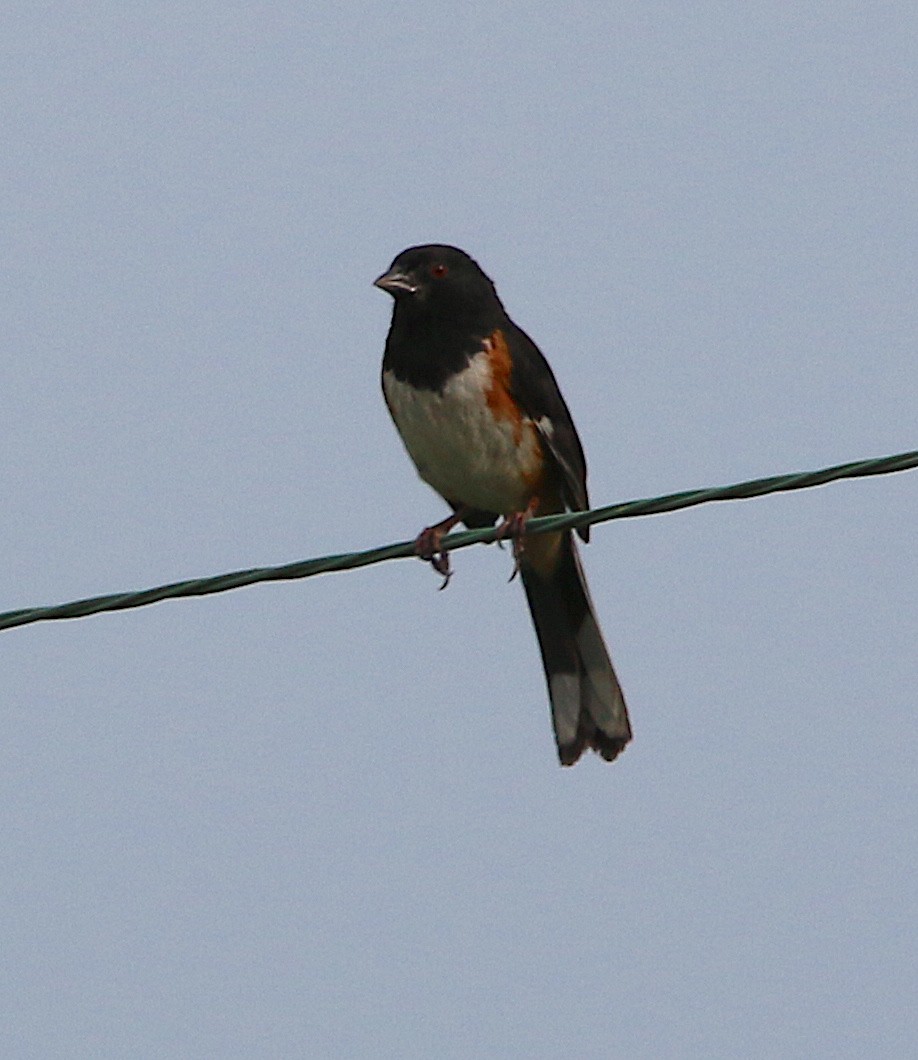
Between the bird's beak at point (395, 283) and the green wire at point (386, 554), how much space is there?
8.00ft

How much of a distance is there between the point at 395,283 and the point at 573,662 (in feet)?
4.90

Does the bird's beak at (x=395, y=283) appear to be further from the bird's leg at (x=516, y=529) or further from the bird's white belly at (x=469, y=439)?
the bird's leg at (x=516, y=529)

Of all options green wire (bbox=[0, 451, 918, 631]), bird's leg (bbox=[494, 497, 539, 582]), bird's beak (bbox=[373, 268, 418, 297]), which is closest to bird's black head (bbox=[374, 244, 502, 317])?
bird's beak (bbox=[373, 268, 418, 297])

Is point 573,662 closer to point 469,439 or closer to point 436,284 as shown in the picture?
point 469,439

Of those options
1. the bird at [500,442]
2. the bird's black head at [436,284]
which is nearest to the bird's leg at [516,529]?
the bird at [500,442]

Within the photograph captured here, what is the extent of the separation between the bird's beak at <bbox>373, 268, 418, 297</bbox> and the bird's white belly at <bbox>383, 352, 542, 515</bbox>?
301mm

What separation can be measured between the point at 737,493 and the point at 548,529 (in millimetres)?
693

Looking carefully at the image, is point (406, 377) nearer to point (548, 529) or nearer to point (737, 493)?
point (548, 529)

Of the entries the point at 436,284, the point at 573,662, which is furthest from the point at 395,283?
the point at 573,662

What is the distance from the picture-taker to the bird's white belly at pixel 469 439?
7.12m

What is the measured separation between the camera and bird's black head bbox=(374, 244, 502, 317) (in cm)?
740

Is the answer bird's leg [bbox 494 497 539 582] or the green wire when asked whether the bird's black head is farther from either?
the green wire

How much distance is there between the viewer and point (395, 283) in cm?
746

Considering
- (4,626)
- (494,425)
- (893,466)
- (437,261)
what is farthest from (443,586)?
(893,466)
